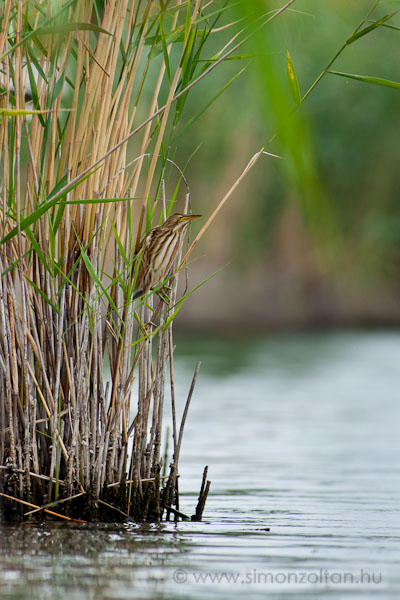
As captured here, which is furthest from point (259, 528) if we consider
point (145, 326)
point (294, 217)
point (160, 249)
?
point (294, 217)

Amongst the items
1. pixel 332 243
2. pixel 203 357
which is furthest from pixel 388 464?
pixel 203 357

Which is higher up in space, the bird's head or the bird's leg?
the bird's head

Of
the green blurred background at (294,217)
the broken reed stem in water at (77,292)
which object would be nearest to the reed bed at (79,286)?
the broken reed stem in water at (77,292)

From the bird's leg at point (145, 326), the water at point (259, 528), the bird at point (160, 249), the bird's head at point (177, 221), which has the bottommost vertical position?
the water at point (259, 528)

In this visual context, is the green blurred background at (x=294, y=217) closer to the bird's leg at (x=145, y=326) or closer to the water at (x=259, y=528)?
the water at (x=259, y=528)

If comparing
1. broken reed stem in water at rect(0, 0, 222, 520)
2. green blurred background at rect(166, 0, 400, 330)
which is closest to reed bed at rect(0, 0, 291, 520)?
broken reed stem in water at rect(0, 0, 222, 520)

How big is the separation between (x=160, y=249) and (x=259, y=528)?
872 mm

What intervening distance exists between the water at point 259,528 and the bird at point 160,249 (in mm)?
651

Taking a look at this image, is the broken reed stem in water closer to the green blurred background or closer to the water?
the water

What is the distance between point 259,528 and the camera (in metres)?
2.62

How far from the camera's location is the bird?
234 centimetres

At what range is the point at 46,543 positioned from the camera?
2143 millimetres

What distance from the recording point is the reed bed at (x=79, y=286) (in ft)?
7.28

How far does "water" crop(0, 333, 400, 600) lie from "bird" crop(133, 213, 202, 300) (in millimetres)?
651
